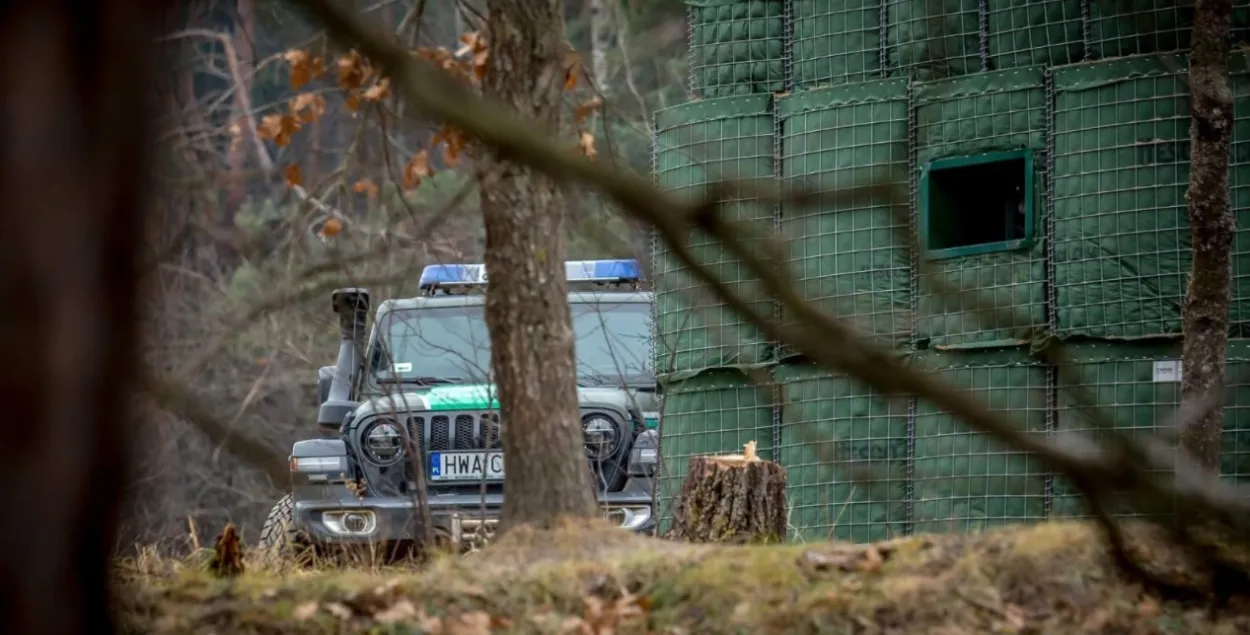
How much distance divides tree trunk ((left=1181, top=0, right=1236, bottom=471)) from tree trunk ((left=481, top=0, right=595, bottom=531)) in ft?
8.58

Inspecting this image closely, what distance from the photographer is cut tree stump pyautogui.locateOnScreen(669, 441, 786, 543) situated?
8102mm

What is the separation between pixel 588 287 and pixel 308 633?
241 inches

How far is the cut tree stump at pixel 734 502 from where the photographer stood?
8.10 metres

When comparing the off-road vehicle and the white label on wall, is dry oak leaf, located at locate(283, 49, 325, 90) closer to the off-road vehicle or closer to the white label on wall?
the off-road vehicle

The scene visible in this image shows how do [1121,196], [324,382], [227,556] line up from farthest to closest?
1. [324,382]
2. [1121,196]
3. [227,556]

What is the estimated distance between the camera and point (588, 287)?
472 inches

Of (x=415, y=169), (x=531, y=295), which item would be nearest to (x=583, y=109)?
(x=415, y=169)

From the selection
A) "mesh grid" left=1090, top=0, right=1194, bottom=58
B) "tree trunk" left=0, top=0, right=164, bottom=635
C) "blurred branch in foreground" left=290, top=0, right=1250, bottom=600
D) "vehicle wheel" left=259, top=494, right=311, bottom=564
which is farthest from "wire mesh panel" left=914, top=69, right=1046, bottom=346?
"tree trunk" left=0, top=0, right=164, bottom=635

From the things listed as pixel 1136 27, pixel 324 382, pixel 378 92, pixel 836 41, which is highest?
pixel 836 41

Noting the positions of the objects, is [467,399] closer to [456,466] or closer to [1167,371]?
[456,466]

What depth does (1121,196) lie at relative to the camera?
9.44 metres

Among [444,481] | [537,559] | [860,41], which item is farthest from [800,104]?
[537,559]

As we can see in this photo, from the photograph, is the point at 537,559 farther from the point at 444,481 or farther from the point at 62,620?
the point at 62,620

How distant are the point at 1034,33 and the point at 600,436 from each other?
3.32 m
